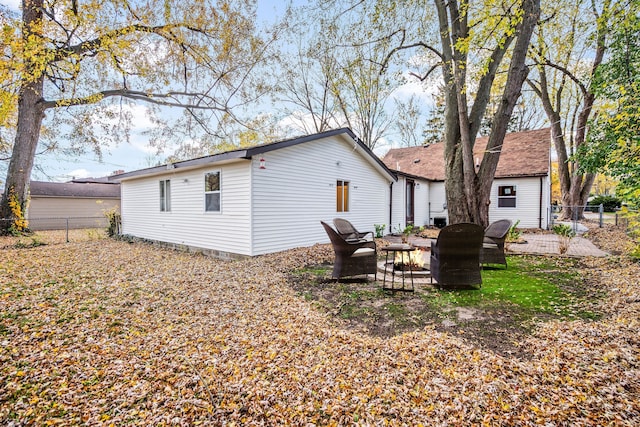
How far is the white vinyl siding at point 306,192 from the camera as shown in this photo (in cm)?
802

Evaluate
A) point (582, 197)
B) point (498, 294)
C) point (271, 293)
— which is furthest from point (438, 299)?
point (582, 197)

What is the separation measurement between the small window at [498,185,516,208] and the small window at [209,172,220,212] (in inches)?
516

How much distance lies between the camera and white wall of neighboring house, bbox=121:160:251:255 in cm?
794

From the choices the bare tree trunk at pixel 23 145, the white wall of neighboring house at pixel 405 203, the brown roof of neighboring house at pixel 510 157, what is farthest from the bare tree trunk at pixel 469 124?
the bare tree trunk at pixel 23 145

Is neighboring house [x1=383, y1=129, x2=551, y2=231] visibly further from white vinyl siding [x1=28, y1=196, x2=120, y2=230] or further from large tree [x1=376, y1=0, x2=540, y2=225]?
white vinyl siding [x1=28, y1=196, x2=120, y2=230]

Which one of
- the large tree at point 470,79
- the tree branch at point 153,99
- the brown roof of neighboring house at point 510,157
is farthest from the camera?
the brown roof of neighboring house at point 510,157

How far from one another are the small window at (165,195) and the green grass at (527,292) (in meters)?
9.56

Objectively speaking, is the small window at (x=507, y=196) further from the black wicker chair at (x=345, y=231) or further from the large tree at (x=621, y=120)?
the black wicker chair at (x=345, y=231)

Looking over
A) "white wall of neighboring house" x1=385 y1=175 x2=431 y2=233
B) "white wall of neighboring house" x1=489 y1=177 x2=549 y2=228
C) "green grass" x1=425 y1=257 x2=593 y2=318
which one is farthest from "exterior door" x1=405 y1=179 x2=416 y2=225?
"green grass" x1=425 y1=257 x2=593 y2=318

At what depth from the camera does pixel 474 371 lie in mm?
2488

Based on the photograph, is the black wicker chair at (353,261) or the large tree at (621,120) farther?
the black wicker chair at (353,261)

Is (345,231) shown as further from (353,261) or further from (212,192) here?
(212,192)

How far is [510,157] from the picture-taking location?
1494 centimetres

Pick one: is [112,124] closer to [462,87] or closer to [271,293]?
[271,293]
